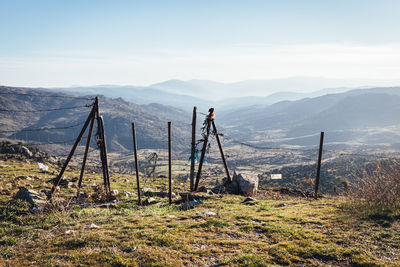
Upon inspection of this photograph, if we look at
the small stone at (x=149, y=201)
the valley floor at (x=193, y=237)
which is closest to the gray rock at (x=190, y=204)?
the valley floor at (x=193, y=237)

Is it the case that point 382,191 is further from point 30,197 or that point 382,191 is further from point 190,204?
point 30,197

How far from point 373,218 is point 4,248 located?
50.2 feet

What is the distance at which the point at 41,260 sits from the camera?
25.4 ft

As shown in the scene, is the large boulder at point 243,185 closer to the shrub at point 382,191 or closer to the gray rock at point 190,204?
the gray rock at point 190,204

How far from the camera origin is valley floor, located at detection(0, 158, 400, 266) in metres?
8.19

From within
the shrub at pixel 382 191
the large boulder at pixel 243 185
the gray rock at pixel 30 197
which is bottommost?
the large boulder at pixel 243 185

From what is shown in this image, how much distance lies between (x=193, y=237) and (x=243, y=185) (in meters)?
11.8

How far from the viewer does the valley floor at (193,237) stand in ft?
26.9

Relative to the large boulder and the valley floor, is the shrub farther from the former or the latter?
the large boulder

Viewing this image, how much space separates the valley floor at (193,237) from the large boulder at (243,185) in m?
6.16

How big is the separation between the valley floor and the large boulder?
6161 mm

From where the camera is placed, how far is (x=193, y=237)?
10.1 m

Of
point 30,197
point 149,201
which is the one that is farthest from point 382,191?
point 30,197

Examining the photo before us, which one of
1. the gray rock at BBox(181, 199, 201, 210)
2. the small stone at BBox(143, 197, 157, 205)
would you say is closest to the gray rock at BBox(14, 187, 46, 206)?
the small stone at BBox(143, 197, 157, 205)
